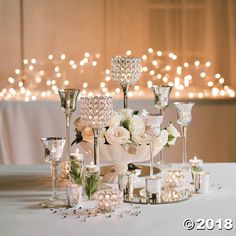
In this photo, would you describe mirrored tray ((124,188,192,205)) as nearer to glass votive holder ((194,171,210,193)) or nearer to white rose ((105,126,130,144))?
glass votive holder ((194,171,210,193))

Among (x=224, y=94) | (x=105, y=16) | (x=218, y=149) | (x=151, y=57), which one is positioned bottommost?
(x=218, y=149)

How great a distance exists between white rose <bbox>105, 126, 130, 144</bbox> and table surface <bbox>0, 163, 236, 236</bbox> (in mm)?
225

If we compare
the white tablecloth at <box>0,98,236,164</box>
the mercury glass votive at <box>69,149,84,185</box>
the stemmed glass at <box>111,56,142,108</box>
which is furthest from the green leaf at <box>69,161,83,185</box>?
the white tablecloth at <box>0,98,236,164</box>

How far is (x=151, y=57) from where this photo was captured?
172 inches

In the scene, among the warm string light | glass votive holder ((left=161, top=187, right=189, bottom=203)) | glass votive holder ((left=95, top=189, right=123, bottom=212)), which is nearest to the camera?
glass votive holder ((left=95, top=189, right=123, bottom=212))

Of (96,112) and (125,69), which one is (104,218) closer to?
(96,112)

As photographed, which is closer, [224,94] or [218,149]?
[218,149]

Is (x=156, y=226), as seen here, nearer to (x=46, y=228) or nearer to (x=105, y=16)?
(x=46, y=228)

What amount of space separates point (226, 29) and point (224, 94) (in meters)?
0.46

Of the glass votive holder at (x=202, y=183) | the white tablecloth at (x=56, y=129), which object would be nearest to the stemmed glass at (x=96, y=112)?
the glass votive holder at (x=202, y=183)

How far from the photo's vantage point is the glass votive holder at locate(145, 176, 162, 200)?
1604mm

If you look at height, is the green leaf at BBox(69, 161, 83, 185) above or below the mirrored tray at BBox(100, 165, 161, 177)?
above

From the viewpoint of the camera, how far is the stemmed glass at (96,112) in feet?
5.45

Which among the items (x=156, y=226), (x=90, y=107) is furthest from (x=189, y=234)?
(x=90, y=107)
